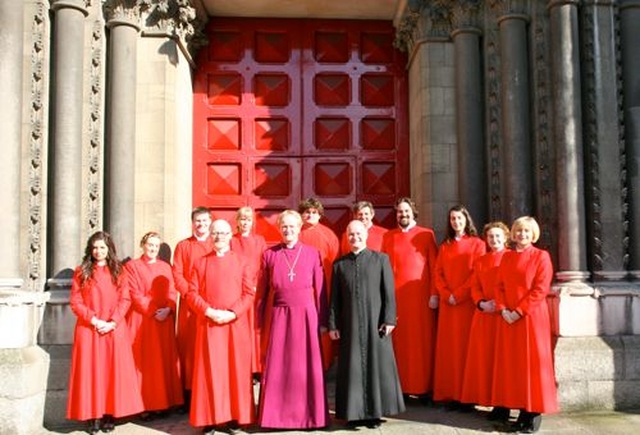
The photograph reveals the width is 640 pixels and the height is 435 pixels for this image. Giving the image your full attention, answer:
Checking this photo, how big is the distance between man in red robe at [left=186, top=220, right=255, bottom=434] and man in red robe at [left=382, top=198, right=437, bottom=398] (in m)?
1.71

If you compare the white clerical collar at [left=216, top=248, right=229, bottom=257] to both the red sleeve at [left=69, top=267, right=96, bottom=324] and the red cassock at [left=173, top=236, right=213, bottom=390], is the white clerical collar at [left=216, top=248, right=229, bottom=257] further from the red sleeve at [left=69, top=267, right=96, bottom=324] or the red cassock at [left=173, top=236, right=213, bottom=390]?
the red sleeve at [left=69, top=267, right=96, bottom=324]

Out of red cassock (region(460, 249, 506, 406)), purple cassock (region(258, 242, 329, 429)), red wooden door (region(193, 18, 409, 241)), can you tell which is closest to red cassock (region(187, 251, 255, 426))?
purple cassock (region(258, 242, 329, 429))

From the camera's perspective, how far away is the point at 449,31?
830cm

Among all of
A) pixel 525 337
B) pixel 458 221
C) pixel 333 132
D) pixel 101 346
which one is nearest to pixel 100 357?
pixel 101 346

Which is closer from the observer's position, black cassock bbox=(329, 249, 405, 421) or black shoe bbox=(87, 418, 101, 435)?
black cassock bbox=(329, 249, 405, 421)

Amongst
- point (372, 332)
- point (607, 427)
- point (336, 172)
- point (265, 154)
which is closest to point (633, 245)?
point (607, 427)

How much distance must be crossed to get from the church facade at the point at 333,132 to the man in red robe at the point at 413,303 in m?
1.14

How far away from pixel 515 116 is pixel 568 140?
68 centimetres

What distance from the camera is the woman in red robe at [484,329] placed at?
623 cm

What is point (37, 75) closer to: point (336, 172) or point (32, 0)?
point (32, 0)

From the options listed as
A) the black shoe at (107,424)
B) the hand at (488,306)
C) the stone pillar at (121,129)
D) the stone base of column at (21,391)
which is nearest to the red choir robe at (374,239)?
the hand at (488,306)

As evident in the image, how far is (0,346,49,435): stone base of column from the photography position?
5.89 m

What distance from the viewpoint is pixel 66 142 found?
6.82 metres

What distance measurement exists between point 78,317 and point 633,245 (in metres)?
5.51
